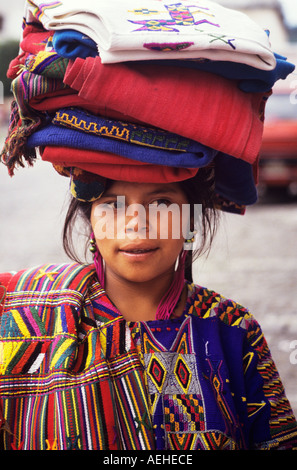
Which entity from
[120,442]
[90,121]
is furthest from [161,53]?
[120,442]

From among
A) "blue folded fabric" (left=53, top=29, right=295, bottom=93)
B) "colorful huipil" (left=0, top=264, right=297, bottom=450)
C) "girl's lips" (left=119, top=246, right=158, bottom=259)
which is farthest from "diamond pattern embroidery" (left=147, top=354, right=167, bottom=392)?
"blue folded fabric" (left=53, top=29, right=295, bottom=93)

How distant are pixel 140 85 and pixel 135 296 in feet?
2.39

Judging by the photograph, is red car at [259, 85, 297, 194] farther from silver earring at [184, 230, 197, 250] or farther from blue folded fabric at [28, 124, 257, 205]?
blue folded fabric at [28, 124, 257, 205]

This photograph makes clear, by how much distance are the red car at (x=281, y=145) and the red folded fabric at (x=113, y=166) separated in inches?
305

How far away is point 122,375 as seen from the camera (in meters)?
1.69

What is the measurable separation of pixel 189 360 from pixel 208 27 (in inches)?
38.5

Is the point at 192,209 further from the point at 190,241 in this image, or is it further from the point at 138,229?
the point at 138,229

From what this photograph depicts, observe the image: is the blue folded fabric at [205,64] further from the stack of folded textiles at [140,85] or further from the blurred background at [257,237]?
the blurred background at [257,237]

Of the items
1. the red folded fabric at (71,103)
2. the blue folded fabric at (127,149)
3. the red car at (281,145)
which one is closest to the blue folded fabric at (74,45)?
the red folded fabric at (71,103)

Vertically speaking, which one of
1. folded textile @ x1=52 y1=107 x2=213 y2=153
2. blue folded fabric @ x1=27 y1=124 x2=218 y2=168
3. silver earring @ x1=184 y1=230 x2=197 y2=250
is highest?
folded textile @ x1=52 y1=107 x2=213 y2=153

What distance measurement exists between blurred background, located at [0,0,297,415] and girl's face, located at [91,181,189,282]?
52cm

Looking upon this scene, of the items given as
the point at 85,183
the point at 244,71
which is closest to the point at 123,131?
the point at 85,183

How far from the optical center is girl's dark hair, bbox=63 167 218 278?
1.94 metres

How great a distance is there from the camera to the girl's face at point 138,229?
174 cm
